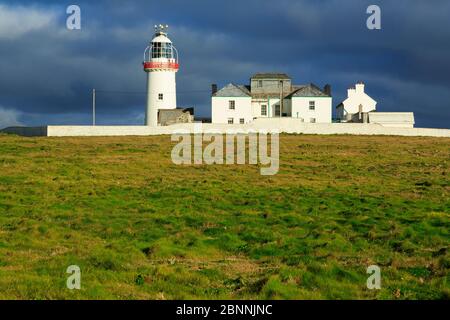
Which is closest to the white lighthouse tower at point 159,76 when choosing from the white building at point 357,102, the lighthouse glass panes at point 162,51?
the lighthouse glass panes at point 162,51

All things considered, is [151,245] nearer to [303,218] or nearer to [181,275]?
[181,275]

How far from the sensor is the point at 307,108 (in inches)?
2835

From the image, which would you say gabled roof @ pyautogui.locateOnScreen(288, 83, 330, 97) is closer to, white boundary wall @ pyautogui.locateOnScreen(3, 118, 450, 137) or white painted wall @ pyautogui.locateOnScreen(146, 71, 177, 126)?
white boundary wall @ pyautogui.locateOnScreen(3, 118, 450, 137)

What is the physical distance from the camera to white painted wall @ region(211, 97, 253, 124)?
235 ft

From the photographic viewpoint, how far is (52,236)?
20.8m

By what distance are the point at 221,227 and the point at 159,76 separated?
1979 inches

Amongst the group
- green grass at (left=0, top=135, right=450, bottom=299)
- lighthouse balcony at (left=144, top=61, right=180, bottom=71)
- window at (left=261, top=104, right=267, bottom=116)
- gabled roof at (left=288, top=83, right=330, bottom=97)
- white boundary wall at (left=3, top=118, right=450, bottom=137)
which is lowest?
green grass at (left=0, top=135, right=450, bottom=299)

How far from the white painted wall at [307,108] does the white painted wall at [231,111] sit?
4.96 meters

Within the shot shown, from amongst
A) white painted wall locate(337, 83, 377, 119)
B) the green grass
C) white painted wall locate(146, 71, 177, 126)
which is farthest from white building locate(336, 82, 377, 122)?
the green grass

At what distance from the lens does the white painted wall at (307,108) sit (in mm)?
71875

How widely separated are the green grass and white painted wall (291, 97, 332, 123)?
1090 inches

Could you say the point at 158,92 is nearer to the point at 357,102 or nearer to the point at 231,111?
the point at 231,111
